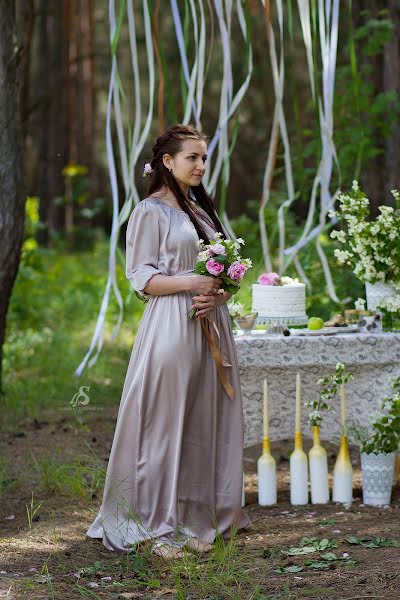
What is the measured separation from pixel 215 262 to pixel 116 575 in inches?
50.2

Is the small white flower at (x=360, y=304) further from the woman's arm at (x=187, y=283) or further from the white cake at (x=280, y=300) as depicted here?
the woman's arm at (x=187, y=283)

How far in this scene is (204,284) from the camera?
4031 millimetres

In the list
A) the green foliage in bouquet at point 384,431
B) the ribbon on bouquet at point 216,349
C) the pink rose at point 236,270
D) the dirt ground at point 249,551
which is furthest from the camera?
the green foliage in bouquet at point 384,431

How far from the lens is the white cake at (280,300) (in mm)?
4992

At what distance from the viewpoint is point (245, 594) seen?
3.55m

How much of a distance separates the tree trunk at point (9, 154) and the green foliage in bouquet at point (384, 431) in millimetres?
2829

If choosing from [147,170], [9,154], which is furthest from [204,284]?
[9,154]

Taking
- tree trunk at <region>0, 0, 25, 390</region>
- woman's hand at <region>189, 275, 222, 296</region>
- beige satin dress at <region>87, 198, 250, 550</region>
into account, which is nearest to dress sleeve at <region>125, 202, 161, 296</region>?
beige satin dress at <region>87, 198, 250, 550</region>

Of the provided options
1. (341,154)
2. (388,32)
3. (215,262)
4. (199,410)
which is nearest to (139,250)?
(215,262)

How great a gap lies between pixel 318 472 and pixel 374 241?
3.92 feet

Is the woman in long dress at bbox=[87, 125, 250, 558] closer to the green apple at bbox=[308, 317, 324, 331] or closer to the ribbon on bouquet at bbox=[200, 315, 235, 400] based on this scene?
the ribbon on bouquet at bbox=[200, 315, 235, 400]

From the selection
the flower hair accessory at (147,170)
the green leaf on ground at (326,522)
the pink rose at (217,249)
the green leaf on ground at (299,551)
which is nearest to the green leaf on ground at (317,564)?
the green leaf on ground at (299,551)

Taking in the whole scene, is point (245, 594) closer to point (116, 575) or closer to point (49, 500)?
point (116, 575)

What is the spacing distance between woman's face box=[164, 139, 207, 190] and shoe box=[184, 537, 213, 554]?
58.2 inches
